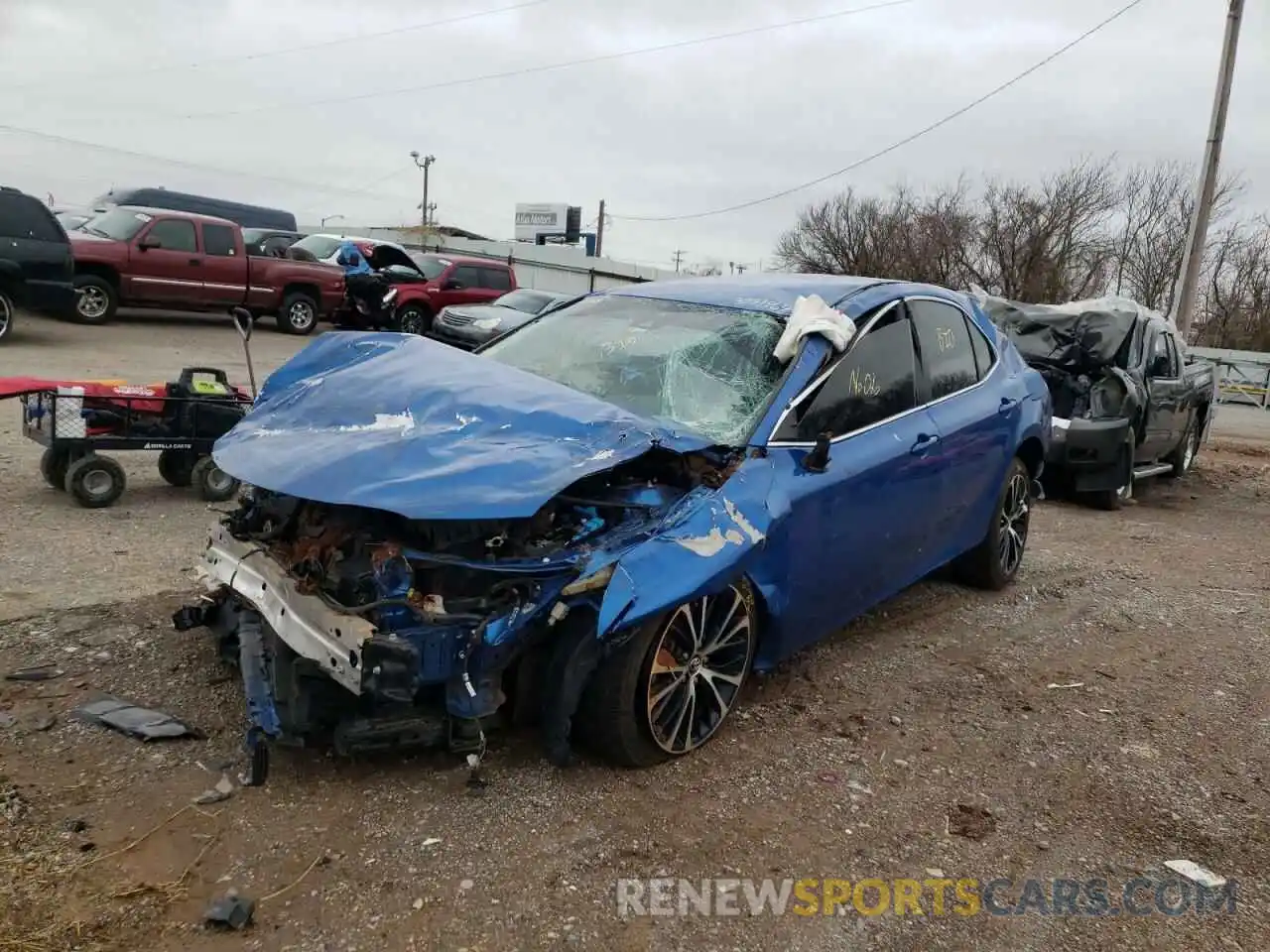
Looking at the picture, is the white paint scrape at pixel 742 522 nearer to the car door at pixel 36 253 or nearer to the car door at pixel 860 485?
the car door at pixel 860 485

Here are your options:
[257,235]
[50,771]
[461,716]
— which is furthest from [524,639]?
[257,235]

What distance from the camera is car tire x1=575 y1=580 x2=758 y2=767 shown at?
309 cm

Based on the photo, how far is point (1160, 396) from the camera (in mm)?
9203

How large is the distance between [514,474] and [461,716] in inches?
30.3

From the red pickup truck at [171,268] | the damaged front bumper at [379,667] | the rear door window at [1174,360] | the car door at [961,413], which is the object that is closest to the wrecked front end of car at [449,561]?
the damaged front bumper at [379,667]

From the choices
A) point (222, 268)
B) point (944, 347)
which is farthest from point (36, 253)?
point (944, 347)

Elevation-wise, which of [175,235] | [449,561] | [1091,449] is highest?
[175,235]

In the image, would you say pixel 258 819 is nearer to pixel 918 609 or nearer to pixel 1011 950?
pixel 1011 950

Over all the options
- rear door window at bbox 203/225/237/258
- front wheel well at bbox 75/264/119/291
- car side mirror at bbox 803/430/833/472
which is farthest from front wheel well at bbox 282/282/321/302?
car side mirror at bbox 803/430/833/472

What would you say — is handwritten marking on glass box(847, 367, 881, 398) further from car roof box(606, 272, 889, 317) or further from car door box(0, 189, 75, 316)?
car door box(0, 189, 75, 316)

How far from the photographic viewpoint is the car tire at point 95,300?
14.3m

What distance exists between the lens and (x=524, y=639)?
116 inches

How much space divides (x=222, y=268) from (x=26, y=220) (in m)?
3.94

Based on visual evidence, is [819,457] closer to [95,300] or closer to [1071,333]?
[1071,333]
